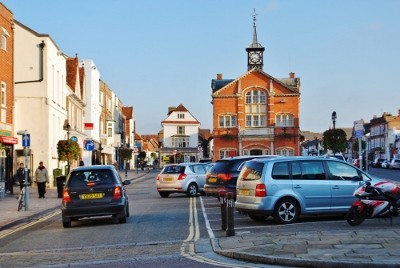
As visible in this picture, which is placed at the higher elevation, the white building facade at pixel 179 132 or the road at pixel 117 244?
the white building facade at pixel 179 132

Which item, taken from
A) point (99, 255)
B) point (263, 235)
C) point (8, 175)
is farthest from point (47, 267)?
point (8, 175)

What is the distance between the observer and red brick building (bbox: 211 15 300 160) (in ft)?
270

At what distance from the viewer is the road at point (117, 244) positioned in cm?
1112

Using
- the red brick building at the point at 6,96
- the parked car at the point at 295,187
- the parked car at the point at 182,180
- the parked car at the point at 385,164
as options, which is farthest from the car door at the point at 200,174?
the parked car at the point at 385,164

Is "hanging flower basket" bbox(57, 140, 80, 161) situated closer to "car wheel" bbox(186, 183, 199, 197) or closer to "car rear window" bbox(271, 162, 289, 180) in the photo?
"car wheel" bbox(186, 183, 199, 197)

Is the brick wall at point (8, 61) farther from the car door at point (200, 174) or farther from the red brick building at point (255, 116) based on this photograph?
the red brick building at point (255, 116)

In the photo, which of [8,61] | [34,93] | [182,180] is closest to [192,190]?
[182,180]

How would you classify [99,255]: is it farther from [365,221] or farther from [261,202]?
[365,221]

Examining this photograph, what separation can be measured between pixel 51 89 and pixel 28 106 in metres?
2.24

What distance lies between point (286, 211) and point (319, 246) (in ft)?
15.6

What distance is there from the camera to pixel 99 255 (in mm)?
12086

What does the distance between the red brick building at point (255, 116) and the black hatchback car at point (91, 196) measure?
65054 millimetres

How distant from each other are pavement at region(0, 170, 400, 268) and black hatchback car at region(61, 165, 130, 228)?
4.38 meters

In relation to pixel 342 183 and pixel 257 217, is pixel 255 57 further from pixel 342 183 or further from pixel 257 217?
pixel 342 183
